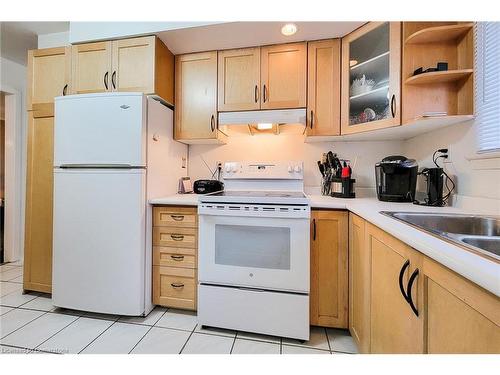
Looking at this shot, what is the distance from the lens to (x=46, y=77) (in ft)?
6.48

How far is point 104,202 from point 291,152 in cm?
156

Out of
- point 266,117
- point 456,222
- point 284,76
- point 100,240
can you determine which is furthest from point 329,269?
point 100,240

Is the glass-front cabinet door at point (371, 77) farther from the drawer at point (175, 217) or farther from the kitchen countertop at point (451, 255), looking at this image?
the drawer at point (175, 217)

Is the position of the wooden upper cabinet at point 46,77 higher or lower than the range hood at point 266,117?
higher

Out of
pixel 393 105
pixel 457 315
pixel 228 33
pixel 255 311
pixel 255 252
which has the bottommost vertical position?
pixel 255 311

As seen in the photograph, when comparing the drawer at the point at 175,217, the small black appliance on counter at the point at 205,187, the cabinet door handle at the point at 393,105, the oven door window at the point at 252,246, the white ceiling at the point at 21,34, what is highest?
the white ceiling at the point at 21,34

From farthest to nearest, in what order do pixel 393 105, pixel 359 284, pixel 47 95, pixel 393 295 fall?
1. pixel 47 95
2. pixel 393 105
3. pixel 359 284
4. pixel 393 295

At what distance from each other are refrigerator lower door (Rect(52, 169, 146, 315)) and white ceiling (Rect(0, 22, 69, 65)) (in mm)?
1399

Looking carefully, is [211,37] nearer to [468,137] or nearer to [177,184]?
[177,184]

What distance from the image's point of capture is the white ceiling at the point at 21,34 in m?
2.06

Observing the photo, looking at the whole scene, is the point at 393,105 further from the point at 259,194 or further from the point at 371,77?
the point at 259,194

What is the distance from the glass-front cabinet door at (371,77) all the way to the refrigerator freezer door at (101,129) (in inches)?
59.7

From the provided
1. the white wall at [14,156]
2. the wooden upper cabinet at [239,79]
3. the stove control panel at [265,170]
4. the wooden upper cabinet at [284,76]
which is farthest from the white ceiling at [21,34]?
the stove control panel at [265,170]

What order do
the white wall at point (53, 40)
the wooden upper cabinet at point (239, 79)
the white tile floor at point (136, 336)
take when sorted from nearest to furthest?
the white tile floor at point (136, 336), the wooden upper cabinet at point (239, 79), the white wall at point (53, 40)
